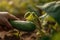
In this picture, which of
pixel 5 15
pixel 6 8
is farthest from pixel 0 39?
pixel 6 8

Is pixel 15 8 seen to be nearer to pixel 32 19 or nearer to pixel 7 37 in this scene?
pixel 7 37

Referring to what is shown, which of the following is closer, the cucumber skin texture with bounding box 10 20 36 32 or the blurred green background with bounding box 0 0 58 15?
the cucumber skin texture with bounding box 10 20 36 32

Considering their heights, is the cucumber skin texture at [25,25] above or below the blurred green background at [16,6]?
below

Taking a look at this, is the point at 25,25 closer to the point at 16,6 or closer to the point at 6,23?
the point at 6,23

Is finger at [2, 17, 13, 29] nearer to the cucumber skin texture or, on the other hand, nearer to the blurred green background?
the cucumber skin texture

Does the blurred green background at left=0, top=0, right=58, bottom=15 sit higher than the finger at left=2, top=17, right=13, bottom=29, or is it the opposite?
the blurred green background at left=0, top=0, right=58, bottom=15

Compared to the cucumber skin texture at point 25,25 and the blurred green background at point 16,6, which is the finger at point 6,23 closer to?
the cucumber skin texture at point 25,25

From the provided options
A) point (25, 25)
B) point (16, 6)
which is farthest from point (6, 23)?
point (16, 6)

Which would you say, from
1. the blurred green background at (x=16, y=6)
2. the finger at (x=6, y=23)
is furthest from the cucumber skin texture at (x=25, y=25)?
the blurred green background at (x=16, y=6)

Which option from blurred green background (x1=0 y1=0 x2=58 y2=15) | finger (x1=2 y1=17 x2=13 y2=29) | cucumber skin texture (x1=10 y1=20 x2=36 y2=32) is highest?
blurred green background (x1=0 y1=0 x2=58 y2=15)

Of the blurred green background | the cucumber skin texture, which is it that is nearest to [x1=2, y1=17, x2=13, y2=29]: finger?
the cucumber skin texture

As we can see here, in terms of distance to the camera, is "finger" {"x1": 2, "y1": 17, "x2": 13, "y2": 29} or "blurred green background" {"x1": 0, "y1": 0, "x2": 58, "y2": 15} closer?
"finger" {"x1": 2, "y1": 17, "x2": 13, "y2": 29}
